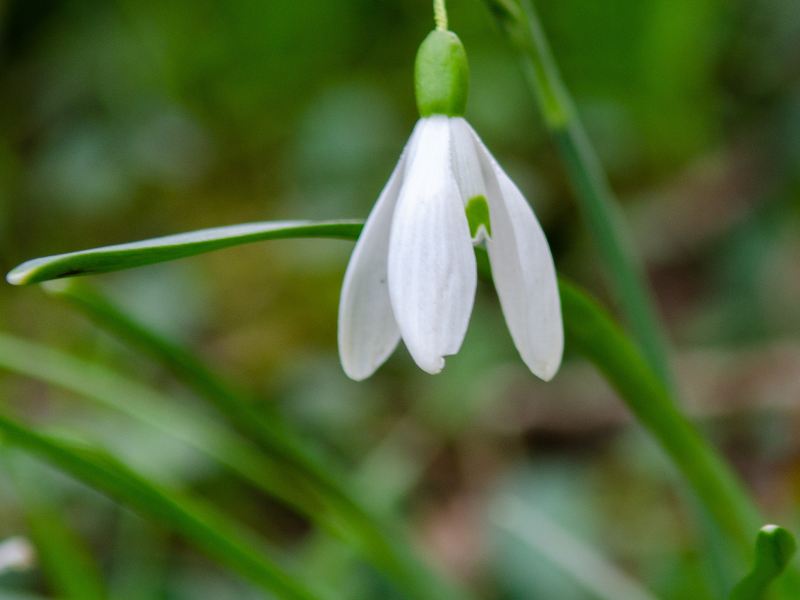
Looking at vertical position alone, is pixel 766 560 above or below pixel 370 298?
below

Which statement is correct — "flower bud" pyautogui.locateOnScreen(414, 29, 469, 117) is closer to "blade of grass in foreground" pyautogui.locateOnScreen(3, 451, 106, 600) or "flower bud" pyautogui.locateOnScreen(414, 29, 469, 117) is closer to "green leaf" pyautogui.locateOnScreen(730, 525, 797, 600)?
"green leaf" pyautogui.locateOnScreen(730, 525, 797, 600)

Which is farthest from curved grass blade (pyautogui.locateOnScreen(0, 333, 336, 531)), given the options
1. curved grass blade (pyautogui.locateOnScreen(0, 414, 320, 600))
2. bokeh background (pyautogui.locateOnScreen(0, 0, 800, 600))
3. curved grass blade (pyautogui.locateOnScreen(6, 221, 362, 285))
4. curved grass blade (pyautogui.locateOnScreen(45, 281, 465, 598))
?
curved grass blade (pyautogui.locateOnScreen(6, 221, 362, 285))

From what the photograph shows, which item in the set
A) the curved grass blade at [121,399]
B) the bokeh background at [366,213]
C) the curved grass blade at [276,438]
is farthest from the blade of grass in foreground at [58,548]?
the bokeh background at [366,213]

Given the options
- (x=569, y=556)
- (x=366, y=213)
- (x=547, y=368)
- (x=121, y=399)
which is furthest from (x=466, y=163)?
(x=366, y=213)

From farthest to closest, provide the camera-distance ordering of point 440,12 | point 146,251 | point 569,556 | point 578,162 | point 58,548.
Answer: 1. point 569,556
2. point 58,548
3. point 578,162
4. point 440,12
5. point 146,251

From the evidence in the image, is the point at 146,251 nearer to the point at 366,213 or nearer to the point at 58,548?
the point at 58,548

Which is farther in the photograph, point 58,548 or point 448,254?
point 58,548

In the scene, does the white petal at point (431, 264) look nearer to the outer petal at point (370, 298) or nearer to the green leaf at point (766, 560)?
the outer petal at point (370, 298)
